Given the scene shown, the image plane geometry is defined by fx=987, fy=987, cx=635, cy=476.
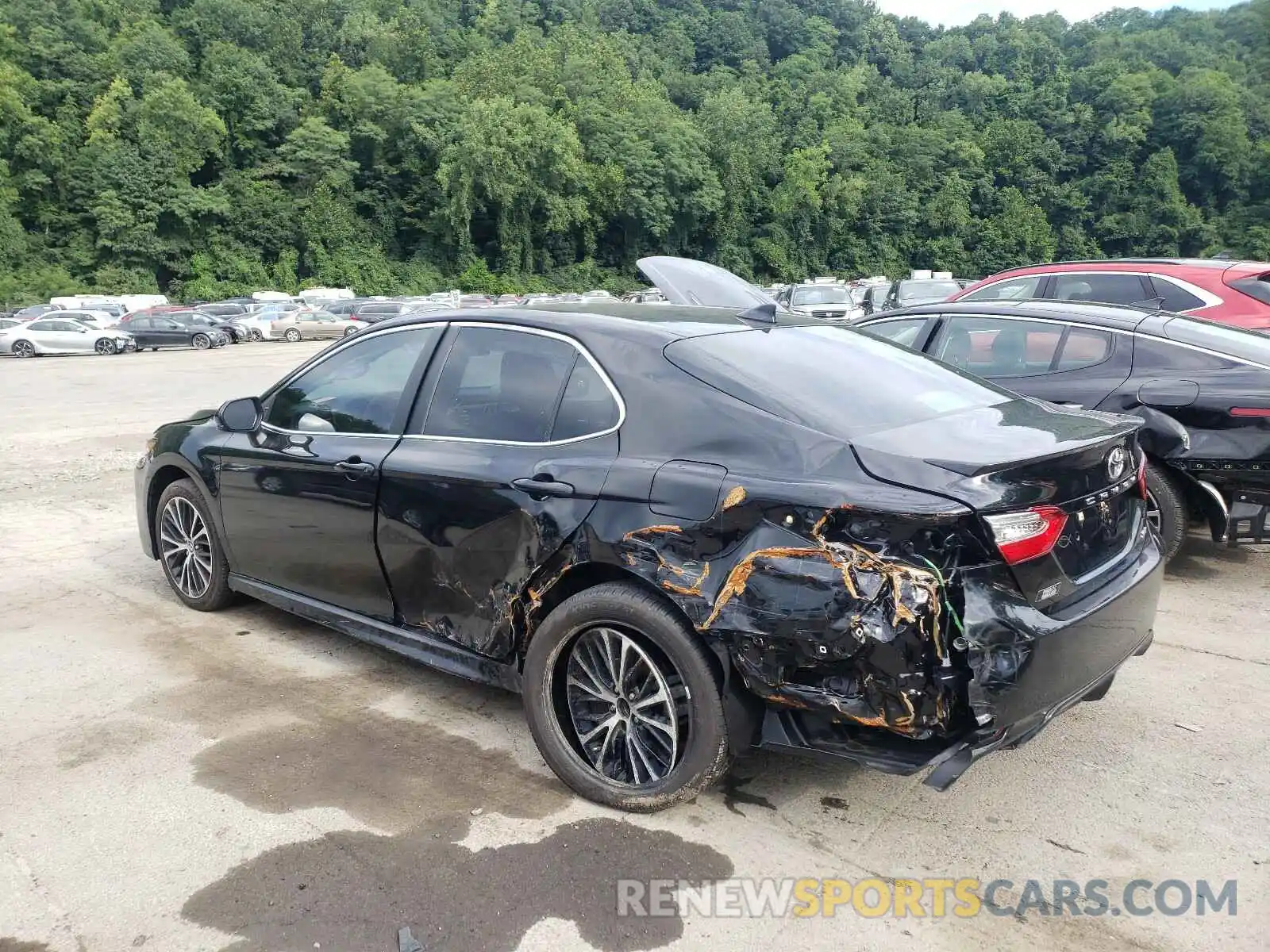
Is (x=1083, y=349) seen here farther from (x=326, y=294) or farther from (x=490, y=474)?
(x=326, y=294)

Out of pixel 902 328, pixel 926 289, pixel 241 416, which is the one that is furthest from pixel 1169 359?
pixel 926 289

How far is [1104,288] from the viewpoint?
8.77 meters

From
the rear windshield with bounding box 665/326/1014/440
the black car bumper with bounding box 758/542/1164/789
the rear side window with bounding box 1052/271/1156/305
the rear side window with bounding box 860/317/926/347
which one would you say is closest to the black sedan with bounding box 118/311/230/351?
the rear side window with bounding box 1052/271/1156/305

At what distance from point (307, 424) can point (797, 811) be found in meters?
2.70

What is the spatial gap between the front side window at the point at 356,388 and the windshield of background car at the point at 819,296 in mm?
21367

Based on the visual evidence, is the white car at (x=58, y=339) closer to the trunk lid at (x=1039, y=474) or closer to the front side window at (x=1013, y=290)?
the front side window at (x=1013, y=290)

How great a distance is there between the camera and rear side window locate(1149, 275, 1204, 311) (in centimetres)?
810

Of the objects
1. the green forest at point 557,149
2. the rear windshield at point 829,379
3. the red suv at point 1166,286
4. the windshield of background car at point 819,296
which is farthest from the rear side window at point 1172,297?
the green forest at point 557,149

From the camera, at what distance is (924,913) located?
2738mm

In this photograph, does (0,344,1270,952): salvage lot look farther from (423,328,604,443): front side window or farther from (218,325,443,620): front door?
(423,328,604,443): front side window

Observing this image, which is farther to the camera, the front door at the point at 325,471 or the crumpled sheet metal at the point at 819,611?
the front door at the point at 325,471

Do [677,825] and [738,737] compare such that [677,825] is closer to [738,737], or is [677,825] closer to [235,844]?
[738,737]

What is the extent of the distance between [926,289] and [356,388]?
65.0ft

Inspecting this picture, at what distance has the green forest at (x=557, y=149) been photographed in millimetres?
65125
